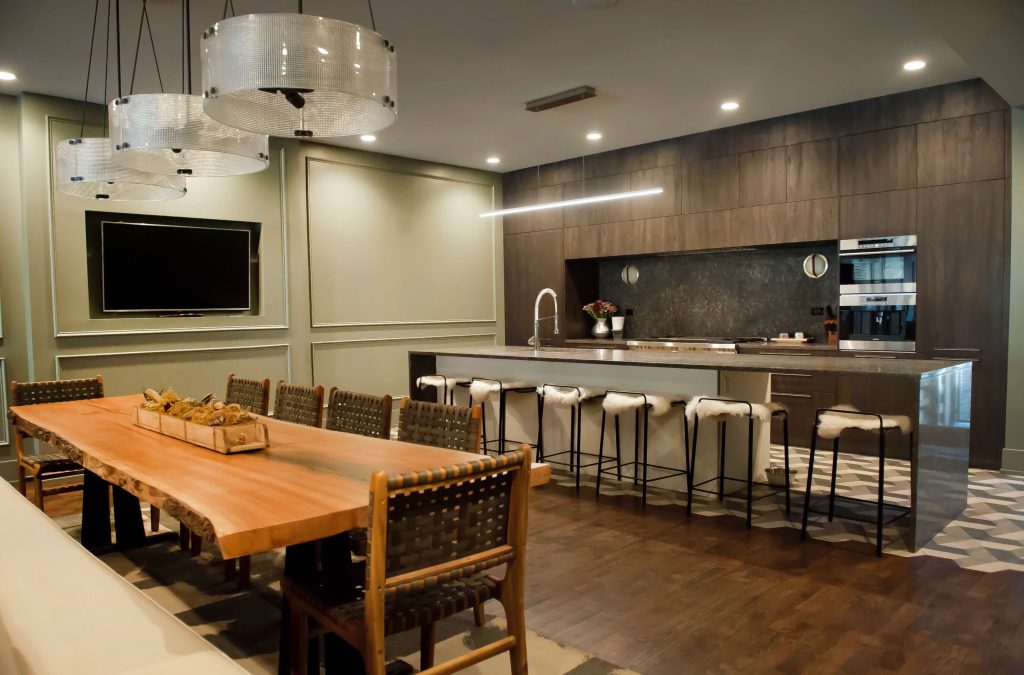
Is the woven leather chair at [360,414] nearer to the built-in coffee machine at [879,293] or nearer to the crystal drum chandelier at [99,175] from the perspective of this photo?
the crystal drum chandelier at [99,175]

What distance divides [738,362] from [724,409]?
44 cm

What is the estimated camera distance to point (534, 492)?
453 cm

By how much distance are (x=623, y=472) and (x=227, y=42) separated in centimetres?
383

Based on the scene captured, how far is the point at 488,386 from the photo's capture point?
4.97m

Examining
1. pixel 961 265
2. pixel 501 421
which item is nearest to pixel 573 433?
pixel 501 421

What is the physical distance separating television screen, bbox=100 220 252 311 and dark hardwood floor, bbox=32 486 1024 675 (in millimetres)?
3760

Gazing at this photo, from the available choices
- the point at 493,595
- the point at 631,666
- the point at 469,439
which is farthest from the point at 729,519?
the point at 493,595

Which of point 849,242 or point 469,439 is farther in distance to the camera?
point 849,242

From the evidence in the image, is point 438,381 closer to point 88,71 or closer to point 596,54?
point 596,54

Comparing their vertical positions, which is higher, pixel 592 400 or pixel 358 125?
pixel 358 125

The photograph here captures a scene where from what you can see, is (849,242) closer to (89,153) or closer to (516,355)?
(516,355)

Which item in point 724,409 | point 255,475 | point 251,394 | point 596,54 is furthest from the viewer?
point 596,54

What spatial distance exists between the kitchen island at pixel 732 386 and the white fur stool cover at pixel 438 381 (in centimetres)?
19

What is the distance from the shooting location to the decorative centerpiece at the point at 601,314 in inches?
301
